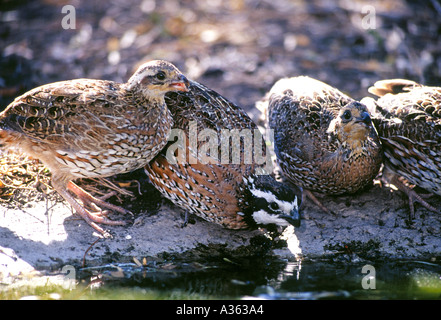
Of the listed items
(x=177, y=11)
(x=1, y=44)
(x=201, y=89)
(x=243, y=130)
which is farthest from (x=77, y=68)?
(x=243, y=130)

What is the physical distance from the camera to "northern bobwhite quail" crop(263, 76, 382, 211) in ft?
19.0

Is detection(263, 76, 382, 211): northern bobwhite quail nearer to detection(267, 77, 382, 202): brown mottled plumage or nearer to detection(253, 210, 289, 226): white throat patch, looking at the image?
detection(267, 77, 382, 202): brown mottled plumage

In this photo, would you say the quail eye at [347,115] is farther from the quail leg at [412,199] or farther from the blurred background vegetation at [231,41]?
the blurred background vegetation at [231,41]

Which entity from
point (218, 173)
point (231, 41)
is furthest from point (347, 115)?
point (231, 41)

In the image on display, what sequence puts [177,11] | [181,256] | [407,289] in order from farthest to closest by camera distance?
1. [177,11]
2. [181,256]
3. [407,289]

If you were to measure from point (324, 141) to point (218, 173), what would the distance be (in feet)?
4.66

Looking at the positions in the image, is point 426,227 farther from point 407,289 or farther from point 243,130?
point 243,130

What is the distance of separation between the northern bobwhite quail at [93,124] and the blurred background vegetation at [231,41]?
2743 mm

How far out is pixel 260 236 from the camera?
5758mm

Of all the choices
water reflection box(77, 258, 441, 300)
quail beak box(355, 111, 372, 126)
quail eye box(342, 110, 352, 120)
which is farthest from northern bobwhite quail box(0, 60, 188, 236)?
quail beak box(355, 111, 372, 126)

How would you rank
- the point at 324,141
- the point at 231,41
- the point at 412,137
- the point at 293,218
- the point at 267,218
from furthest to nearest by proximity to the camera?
the point at 231,41 < the point at 324,141 < the point at 412,137 < the point at 267,218 < the point at 293,218

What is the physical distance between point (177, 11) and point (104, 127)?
5878 millimetres

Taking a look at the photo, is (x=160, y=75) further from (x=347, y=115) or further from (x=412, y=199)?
(x=412, y=199)

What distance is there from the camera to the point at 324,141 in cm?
609
